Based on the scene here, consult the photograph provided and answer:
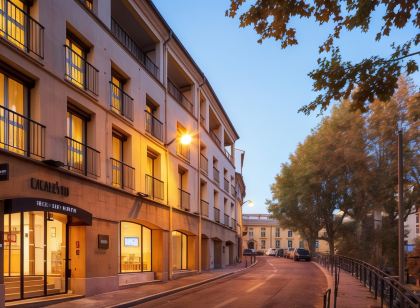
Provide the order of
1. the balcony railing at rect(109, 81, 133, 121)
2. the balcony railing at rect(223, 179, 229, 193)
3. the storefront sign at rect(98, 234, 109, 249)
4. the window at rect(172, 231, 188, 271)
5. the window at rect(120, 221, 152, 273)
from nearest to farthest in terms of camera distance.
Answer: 1. the storefront sign at rect(98, 234, 109, 249)
2. the balcony railing at rect(109, 81, 133, 121)
3. the window at rect(120, 221, 152, 273)
4. the window at rect(172, 231, 188, 271)
5. the balcony railing at rect(223, 179, 229, 193)

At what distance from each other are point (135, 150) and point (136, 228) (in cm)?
362

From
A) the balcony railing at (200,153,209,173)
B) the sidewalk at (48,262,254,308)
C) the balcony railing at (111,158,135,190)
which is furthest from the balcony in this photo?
the balcony railing at (111,158,135,190)

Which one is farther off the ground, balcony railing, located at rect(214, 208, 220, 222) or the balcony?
the balcony

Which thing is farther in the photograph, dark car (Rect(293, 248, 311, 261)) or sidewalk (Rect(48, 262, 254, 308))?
dark car (Rect(293, 248, 311, 261))

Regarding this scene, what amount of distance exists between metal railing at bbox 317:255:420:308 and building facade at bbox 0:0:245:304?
828 cm

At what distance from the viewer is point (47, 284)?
1459cm

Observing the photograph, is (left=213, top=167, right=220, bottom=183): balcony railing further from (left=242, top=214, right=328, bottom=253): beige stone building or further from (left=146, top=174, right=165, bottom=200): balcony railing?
(left=242, top=214, right=328, bottom=253): beige stone building

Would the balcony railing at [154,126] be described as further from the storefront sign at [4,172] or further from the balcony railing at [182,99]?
the storefront sign at [4,172]

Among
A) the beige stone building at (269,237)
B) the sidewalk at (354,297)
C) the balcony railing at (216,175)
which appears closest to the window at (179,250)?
the balcony railing at (216,175)

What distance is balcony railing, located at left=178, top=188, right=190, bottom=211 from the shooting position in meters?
27.0

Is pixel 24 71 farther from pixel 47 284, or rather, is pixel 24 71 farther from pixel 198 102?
pixel 198 102

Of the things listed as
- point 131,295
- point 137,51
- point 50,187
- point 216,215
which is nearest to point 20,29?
point 50,187

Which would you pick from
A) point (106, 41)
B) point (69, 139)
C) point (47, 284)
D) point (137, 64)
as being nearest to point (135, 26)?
point (137, 64)

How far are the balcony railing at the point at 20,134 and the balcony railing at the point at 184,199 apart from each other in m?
13.6
